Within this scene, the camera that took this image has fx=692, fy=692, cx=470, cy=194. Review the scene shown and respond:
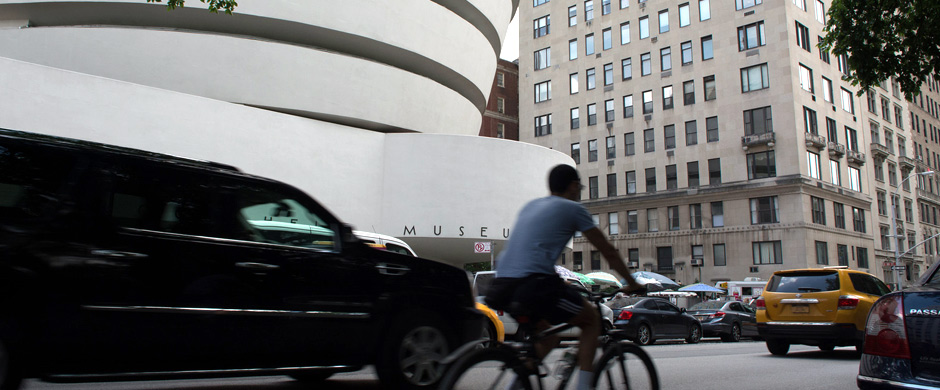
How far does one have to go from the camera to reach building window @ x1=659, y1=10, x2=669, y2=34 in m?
54.3

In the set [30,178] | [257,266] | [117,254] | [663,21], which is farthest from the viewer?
[663,21]

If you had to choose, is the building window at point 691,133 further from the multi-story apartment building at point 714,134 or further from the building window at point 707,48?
the building window at point 707,48

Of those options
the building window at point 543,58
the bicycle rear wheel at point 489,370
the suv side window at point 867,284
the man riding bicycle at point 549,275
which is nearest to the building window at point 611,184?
the building window at point 543,58

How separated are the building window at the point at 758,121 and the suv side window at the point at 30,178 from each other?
49425 millimetres

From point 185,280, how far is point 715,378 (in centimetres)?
636

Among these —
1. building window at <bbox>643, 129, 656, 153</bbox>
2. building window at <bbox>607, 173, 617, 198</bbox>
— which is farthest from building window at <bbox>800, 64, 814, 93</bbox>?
building window at <bbox>607, 173, 617, 198</bbox>

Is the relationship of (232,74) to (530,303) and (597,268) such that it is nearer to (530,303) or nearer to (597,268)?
(530,303)

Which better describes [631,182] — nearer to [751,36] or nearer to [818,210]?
[818,210]

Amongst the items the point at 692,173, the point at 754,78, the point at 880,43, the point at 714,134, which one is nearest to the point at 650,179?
the point at 692,173

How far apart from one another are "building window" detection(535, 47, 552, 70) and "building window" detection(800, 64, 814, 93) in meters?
20.8

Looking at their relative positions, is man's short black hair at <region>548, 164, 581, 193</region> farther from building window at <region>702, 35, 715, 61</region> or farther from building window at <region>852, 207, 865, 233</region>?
building window at <region>852, 207, 865, 233</region>

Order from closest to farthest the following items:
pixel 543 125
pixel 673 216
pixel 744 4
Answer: pixel 744 4 → pixel 673 216 → pixel 543 125

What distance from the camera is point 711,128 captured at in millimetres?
51344

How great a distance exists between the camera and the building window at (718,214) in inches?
1959
